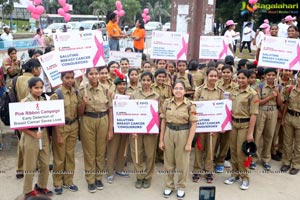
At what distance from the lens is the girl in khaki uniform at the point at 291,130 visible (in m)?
5.65

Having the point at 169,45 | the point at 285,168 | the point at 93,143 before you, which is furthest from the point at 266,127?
the point at 93,143

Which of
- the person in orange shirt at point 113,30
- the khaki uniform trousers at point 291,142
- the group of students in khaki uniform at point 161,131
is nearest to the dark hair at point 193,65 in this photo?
the group of students in khaki uniform at point 161,131

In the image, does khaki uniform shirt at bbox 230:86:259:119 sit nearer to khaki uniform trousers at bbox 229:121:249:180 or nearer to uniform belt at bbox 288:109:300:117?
khaki uniform trousers at bbox 229:121:249:180

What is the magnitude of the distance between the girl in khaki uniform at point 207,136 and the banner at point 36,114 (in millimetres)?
2157

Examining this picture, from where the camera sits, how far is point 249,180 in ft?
18.4

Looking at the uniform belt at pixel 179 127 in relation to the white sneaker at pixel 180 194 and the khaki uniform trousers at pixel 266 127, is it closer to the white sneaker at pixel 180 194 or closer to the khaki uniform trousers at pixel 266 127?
the white sneaker at pixel 180 194

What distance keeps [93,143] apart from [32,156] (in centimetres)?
91

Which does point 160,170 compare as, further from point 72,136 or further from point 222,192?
point 72,136

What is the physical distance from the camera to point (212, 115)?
203 inches

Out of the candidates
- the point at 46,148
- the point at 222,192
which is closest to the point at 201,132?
the point at 222,192

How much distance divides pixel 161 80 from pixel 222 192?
77.9 inches

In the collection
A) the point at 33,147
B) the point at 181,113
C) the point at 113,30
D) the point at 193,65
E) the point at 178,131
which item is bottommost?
the point at 33,147

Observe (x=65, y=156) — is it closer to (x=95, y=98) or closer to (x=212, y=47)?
A: (x=95, y=98)

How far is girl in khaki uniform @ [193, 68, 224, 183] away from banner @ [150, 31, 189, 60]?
1722 mm
